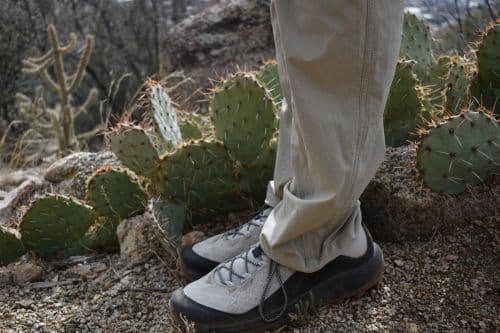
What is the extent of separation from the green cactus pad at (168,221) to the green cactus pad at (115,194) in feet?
0.87

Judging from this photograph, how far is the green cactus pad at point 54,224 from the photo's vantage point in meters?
2.40

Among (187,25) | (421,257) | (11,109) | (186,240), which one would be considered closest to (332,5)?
(421,257)

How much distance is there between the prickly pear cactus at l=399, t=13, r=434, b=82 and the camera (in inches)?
110

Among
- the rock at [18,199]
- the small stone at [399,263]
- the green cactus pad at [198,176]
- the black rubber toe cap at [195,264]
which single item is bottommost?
the rock at [18,199]

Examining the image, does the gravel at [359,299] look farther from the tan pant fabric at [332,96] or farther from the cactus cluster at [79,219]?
the tan pant fabric at [332,96]

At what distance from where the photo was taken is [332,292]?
175cm

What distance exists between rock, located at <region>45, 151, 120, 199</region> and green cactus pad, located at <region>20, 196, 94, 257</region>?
1.96 ft

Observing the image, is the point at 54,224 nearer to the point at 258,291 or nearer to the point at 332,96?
the point at 258,291

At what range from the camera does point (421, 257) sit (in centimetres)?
201

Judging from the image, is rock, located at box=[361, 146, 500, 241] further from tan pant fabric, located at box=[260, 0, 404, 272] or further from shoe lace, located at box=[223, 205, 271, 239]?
tan pant fabric, located at box=[260, 0, 404, 272]

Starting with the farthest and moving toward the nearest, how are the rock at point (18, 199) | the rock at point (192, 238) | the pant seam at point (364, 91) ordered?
the rock at point (18, 199) < the rock at point (192, 238) < the pant seam at point (364, 91)

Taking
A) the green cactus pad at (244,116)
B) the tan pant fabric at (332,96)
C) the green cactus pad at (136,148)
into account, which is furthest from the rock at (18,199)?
the tan pant fabric at (332,96)

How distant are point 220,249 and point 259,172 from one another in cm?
45

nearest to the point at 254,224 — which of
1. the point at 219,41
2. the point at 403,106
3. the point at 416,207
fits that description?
the point at 416,207
